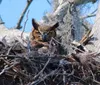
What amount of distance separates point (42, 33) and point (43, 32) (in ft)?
0.05

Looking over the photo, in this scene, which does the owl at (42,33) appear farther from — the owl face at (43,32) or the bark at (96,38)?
the bark at (96,38)

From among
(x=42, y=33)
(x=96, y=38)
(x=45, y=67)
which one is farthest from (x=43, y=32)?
(x=45, y=67)

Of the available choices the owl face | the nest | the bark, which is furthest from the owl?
the nest

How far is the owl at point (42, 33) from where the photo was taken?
526 cm

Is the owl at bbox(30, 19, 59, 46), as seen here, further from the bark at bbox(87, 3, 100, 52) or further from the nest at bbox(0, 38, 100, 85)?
the nest at bbox(0, 38, 100, 85)

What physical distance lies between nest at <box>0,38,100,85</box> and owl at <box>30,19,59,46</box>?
0.84 meters

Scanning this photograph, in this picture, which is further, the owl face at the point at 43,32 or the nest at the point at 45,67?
the owl face at the point at 43,32

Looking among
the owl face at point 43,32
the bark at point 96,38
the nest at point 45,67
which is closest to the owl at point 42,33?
the owl face at point 43,32

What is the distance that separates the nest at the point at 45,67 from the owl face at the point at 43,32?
87 centimetres

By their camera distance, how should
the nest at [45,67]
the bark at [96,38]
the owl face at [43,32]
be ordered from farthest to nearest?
the owl face at [43,32], the bark at [96,38], the nest at [45,67]

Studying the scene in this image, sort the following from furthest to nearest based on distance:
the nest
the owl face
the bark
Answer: the owl face
the bark
the nest

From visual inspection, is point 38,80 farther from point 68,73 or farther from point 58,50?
point 58,50

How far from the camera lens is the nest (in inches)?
164

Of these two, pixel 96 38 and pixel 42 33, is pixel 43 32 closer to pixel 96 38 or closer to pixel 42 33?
pixel 42 33
